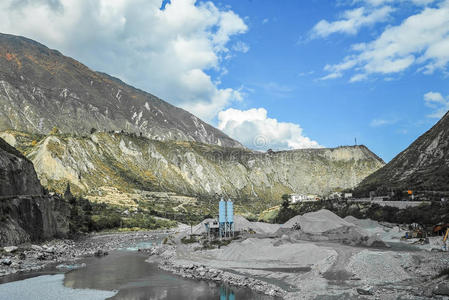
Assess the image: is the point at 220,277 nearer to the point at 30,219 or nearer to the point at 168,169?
the point at 30,219

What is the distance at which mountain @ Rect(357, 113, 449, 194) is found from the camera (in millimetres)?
90856

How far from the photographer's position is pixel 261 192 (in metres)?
182

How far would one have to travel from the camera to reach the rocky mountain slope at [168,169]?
118m

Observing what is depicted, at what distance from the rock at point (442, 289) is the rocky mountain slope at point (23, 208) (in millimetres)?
40393

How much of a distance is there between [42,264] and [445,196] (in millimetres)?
70942

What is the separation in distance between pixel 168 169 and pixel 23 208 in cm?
11873

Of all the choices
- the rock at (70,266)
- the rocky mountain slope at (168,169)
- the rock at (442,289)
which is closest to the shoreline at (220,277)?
the rock at (70,266)

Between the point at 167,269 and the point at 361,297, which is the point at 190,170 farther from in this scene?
the point at 361,297

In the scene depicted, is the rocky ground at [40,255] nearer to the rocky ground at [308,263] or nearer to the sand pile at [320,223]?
the rocky ground at [308,263]

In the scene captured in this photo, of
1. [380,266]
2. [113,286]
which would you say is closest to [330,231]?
[380,266]

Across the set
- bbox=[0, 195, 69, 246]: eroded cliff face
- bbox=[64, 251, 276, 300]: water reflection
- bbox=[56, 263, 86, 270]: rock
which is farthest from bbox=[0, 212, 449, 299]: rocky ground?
bbox=[0, 195, 69, 246]: eroded cliff face

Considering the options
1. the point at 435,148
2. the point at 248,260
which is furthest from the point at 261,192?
the point at 248,260

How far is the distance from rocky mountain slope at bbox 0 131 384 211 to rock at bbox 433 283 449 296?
104278mm

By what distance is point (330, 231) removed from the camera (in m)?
48.2
